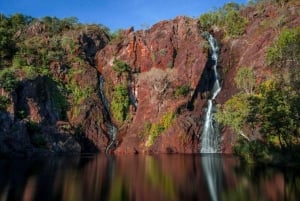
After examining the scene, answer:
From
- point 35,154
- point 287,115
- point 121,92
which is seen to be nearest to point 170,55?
point 121,92

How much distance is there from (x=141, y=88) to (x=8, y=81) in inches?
1263

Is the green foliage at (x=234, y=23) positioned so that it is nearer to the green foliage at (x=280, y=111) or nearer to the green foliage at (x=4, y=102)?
the green foliage at (x=280, y=111)

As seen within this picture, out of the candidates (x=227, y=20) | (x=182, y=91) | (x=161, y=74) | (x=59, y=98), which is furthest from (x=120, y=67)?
(x=227, y=20)

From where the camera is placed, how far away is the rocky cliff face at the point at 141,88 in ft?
244

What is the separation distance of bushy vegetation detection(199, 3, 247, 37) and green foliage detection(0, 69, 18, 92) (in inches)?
2058

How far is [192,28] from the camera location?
94750 millimetres

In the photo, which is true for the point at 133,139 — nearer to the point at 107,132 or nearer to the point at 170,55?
the point at 107,132

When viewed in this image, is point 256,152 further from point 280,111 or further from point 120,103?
point 120,103

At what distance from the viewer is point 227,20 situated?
98.8 meters

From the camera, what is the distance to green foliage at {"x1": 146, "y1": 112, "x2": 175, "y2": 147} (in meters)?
79.0

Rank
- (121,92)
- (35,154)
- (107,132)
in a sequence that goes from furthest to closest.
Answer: (121,92) < (107,132) < (35,154)

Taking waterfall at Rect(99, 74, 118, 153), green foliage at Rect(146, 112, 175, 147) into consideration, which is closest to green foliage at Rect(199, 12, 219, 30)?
waterfall at Rect(99, 74, 118, 153)

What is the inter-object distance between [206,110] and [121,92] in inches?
908

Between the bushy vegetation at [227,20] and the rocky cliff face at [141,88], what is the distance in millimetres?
2210
